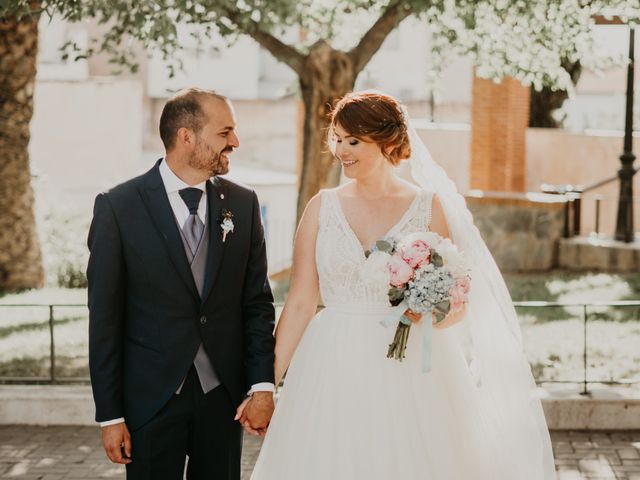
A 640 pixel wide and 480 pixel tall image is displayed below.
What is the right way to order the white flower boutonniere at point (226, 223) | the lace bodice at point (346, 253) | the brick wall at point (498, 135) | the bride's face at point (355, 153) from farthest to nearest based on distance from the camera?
the brick wall at point (498, 135) < the lace bodice at point (346, 253) < the bride's face at point (355, 153) < the white flower boutonniere at point (226, 223)

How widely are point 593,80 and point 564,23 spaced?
52.2 metres

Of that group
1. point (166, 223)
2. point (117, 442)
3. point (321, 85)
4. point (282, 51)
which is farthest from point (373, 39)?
point (117, 442)

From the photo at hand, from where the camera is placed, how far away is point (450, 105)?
1629 inches

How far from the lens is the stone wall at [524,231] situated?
17594 mm

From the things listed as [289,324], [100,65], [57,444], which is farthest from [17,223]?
[100,65]

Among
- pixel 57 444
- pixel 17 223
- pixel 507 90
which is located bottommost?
pixel 57 444

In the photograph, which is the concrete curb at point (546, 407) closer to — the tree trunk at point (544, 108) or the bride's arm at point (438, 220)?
the bride's arm at point (438, 220)

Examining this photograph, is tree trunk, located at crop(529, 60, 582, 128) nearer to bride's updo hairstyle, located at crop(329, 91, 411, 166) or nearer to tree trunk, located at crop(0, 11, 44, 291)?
tree trunk, located at crop(0, 11, 44, 291)

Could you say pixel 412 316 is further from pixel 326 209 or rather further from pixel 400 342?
pixel 326 209

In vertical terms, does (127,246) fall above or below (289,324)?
above

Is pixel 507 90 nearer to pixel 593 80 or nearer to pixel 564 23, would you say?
pixel 564 23

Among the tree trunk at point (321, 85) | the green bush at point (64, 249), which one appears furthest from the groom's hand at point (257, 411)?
the green bush at point (64, 249)

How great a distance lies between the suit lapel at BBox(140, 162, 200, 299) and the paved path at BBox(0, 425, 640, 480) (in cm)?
294

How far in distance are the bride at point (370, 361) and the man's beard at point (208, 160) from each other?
67 cm
